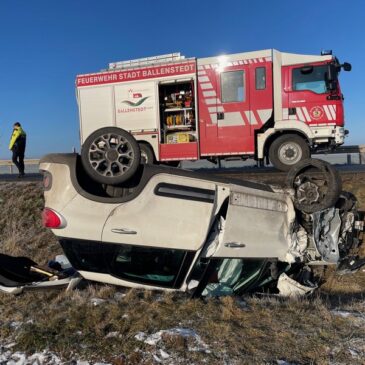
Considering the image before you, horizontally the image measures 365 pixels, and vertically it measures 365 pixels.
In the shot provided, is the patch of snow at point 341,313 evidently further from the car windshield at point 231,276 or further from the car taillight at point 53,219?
the car taillight at point 53,219

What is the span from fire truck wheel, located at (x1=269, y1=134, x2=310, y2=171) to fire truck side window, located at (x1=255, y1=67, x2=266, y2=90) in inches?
52.2

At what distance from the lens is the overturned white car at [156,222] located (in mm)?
3652

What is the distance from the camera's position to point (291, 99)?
9.80 meters

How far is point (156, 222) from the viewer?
12.0ft

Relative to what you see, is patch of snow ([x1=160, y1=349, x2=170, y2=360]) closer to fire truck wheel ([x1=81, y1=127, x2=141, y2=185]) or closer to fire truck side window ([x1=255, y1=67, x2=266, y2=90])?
fire truck wheel ([x1=81, y1=127, x2=141, y2=185])

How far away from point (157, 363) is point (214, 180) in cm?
173

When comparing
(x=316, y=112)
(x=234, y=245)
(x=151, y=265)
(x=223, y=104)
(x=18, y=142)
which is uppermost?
(x=223, y=104)

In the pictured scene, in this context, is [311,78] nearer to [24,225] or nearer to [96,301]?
[24,225]

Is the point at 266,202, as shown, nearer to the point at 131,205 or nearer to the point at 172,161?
the point at 131,205

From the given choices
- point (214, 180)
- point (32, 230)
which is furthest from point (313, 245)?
point (32, 230)

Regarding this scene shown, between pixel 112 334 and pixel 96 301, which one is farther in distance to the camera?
pixel 96 301

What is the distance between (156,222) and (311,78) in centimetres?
750

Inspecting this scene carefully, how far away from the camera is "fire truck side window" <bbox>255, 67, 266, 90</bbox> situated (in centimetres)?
994

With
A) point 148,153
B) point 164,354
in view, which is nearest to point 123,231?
point 164,354
